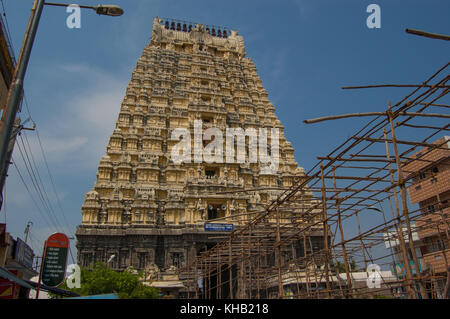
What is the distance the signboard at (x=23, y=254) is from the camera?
2220cm

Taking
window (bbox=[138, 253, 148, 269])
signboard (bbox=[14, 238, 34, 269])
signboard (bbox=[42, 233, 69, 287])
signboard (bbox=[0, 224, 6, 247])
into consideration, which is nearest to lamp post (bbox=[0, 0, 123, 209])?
signboard (bbox=[42, 233, 69, 287])

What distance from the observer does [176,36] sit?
5394 centimetres

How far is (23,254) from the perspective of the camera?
77.4ft

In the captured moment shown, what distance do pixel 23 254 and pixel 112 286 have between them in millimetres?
6469

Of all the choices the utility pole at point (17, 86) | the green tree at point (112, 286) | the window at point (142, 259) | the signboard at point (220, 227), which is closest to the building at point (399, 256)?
the utility pole at point (17, 86)

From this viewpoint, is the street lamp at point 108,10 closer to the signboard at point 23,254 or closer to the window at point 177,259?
the signboard at point 23,254

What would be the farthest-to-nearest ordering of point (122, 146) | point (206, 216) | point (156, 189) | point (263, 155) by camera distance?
point (263, 155), point (122, 146), point (156, 189), point (206, 216)

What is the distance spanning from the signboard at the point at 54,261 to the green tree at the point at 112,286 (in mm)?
9204

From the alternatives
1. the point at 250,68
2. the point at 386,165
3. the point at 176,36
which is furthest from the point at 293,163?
the point at 386,165
